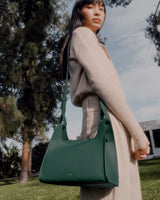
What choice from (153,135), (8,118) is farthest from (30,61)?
(153,135)

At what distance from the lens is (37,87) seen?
463 inches

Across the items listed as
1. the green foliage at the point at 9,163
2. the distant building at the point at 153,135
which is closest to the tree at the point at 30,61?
the green foliage at the point at 9,163

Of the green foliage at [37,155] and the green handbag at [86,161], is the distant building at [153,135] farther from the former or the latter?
the green handbag at [86,161]

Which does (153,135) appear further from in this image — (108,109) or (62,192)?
(108,109)

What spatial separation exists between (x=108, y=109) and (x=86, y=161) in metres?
0.26

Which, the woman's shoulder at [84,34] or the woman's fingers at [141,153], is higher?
the woman's shoulder at [84,34]

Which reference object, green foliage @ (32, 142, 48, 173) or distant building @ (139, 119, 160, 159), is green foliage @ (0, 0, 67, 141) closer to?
green foliage @ (32, 142, 48, 173)

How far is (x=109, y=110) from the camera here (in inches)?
44.1

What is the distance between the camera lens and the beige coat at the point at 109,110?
1.06 m

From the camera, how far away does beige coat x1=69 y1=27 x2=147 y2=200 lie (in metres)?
1.06

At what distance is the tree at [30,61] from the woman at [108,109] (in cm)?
1043

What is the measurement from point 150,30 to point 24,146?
7770 millimetres

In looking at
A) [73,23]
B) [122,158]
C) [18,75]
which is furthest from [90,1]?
[18,75]

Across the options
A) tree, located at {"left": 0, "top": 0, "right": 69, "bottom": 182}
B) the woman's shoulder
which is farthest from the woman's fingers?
tree, located at {"left": 0, "top": 0, "right": 69, "bottom": 182}
